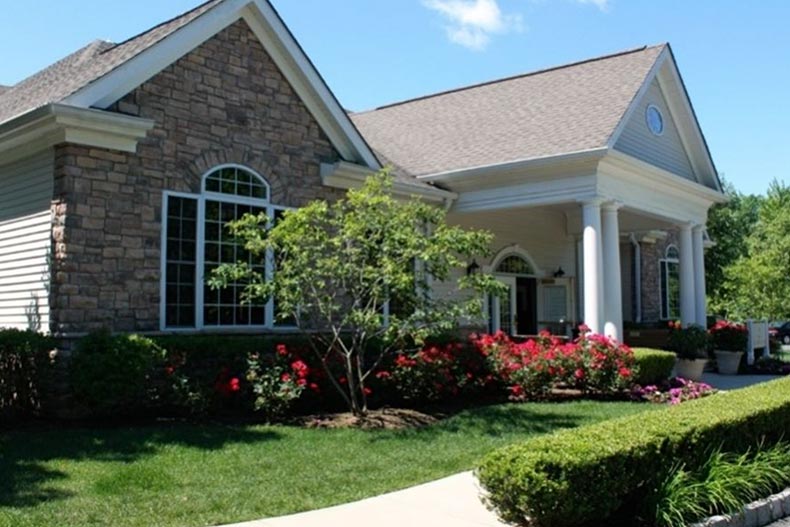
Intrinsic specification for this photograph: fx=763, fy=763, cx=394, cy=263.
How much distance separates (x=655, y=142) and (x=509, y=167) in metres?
4.02

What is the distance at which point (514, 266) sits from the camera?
19.4 metres

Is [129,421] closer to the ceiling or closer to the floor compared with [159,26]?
closer to the floor

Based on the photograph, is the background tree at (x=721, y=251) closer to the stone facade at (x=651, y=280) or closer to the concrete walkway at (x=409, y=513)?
the stone facade at (x=651, y=280)

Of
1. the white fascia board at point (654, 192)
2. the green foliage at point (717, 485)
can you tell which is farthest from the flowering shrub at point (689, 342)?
the green foliage at point (717, 485)

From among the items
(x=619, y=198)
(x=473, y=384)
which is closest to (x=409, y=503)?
(x=473, y=384)

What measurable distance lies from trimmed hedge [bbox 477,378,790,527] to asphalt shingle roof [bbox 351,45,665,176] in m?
8.46

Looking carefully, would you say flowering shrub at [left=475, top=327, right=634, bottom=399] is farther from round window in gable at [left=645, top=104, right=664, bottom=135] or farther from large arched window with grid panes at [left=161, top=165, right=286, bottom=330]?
round window in gable at [left=645, top=104, right=664, bottom=135]

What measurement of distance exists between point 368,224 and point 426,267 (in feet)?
3.70

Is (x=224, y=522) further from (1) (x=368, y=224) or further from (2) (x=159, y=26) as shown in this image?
(2) (x=159, y=26)

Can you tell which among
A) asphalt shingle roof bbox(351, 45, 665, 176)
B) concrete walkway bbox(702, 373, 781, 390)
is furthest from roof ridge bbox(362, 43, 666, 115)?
concrete walkway bbox(702, 373, 781, 390)

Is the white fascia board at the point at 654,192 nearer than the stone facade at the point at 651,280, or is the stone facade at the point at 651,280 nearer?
the white fascia board at the point at 654,192

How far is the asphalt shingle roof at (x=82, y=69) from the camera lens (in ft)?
35.9

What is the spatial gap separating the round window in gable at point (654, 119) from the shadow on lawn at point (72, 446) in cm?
1154

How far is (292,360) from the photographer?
35.2ft
